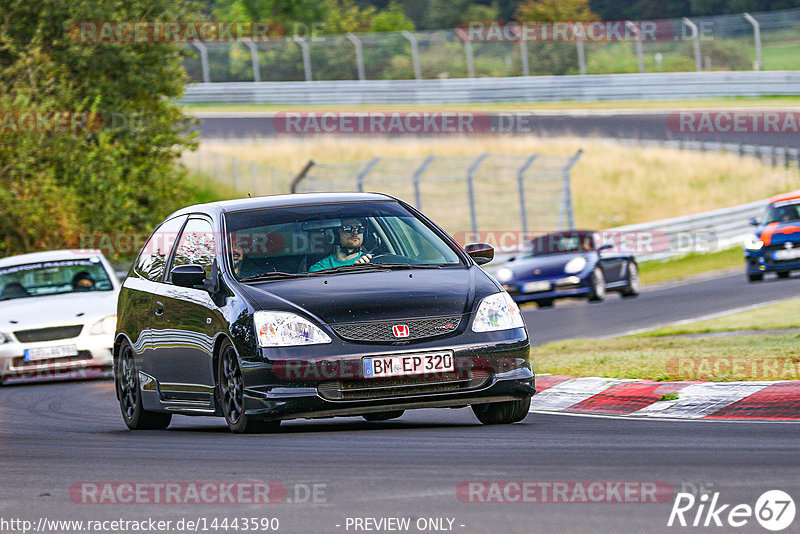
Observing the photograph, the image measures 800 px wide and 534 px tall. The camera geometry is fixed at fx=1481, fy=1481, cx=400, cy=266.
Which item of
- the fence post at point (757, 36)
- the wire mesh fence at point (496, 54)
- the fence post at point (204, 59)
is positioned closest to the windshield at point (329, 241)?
the fence post at point (757, 36)

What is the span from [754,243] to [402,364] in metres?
17.0

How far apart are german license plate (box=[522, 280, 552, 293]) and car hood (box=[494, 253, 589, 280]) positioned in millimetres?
116

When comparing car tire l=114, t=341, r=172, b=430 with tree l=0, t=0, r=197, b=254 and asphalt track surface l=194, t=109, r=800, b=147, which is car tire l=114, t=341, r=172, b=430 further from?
asphalt track surface l=194, t=109, r=800, b=147

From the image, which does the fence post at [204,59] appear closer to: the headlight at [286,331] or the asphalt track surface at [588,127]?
the asphalt track surface at [588,127]

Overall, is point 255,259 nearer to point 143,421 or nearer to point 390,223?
point 390,223

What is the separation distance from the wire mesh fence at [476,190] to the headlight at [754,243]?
5863mm

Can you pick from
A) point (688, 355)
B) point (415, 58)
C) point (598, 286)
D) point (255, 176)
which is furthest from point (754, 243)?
point (415, 58)

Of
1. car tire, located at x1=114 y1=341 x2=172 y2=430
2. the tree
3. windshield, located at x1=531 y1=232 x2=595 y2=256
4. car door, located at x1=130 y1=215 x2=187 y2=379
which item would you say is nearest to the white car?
car tire, located at x1=114 y1=341 x2=172 y2=430

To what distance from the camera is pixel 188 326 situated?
931 centimetres

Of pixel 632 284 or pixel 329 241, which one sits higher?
pixel 329 241

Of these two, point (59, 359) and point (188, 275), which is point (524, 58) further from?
point (188, 275)

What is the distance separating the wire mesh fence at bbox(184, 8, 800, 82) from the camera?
1761 inches

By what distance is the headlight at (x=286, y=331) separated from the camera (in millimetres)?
8203

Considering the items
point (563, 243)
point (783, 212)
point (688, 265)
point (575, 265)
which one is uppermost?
point (783, 212)
